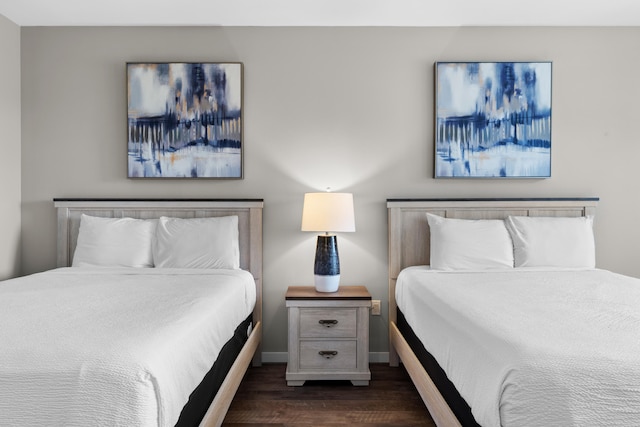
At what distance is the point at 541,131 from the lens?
3.16 metres

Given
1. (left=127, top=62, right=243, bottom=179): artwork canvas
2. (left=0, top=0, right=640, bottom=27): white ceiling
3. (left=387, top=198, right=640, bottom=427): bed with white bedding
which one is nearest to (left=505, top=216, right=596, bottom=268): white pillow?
(left=387, top=198, right=640, bottom=427): bed with white bedding

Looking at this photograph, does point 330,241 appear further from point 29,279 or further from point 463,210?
point 29,279

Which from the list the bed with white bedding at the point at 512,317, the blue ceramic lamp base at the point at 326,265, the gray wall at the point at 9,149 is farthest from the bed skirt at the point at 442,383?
the gray wall at the point at 9,149

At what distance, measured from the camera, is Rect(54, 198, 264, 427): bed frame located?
3.06m

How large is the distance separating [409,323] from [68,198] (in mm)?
2566

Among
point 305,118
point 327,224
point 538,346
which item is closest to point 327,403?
point 327,224

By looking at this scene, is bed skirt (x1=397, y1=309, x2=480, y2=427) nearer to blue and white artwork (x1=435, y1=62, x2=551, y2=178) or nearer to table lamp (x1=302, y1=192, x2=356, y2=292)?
table lamp (x1=302, y1=192, x2=356, y2=292)

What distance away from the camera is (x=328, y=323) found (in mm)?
2742

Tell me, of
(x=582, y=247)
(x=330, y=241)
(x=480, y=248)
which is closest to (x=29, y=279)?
(x=330, y=241)

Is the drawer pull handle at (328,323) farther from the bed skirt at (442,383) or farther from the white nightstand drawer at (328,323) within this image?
the bed skirt at (442,383)

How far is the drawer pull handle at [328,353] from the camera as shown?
2725mm

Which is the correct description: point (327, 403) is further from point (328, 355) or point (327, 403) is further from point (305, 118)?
point (305, 118)

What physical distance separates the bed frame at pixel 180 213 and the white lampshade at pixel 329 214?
435 millimetres

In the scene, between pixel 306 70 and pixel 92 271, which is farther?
pixel 306 70
